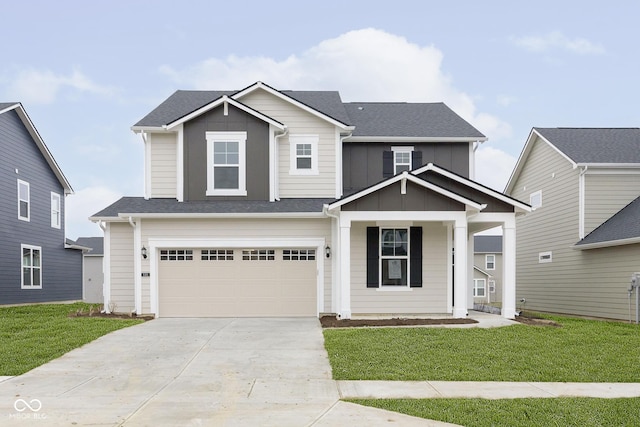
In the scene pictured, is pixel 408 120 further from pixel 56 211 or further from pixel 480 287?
pixel 480 287

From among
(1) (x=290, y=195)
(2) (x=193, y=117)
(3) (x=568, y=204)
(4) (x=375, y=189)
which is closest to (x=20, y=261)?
(2) (x=193, y=117)

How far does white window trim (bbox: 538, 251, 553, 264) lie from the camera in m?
21.9

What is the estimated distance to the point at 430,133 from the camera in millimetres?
19234

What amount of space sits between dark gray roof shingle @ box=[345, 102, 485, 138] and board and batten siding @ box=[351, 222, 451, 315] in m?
4.09

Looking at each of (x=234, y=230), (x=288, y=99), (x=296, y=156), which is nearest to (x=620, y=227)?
(x=296, y=156)

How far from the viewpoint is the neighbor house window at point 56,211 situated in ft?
87.3

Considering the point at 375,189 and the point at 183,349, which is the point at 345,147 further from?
the point at 183,349

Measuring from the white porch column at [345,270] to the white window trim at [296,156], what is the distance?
3.55 meters

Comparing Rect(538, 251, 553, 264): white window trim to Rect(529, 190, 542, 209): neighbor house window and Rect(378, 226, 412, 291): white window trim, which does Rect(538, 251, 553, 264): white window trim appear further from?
Rect(378, 226, 412, 291): white window trim

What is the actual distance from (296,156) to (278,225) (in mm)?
2520

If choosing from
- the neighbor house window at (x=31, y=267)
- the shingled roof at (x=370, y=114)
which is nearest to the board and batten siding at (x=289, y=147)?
the shingled roof at (x=370, y=114)

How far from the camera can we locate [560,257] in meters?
21.1

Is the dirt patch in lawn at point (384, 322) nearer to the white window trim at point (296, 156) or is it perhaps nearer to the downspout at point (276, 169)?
the downspout at point (276, 169)

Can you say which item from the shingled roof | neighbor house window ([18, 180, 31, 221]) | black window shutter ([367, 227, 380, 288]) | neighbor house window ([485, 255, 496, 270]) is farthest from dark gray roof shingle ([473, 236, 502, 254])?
neighbor house window ([18, 180, 31, 221])
